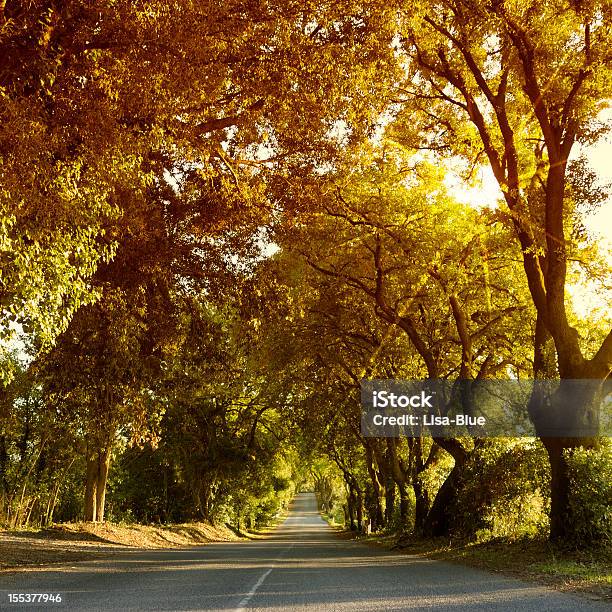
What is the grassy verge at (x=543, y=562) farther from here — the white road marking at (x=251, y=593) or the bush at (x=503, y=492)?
the white road marking at (x=251, y=593)

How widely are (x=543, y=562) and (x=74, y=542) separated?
13797mm

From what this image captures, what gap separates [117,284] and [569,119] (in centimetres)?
1133

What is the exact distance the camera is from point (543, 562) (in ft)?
45.6

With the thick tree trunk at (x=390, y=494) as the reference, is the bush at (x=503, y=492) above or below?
above

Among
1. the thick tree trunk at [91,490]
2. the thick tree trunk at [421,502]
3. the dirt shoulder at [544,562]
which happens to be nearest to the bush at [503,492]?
the dirt shoulder at [544,562]

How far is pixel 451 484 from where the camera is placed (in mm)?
24062

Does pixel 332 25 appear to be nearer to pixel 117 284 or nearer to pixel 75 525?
pixel 117 284

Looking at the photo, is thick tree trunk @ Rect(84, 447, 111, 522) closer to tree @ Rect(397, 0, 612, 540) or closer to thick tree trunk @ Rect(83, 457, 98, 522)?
thick tree trunk @ Rect(83, 457, 98, 522)

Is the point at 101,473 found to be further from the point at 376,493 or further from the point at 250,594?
the point at 376,493

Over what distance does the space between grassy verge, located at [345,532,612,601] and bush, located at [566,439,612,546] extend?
434 mm

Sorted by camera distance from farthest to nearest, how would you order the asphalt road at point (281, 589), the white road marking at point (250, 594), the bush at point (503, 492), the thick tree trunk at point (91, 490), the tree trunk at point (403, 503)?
the tree trunk at point (403, 503) < the thick tree trunk at point (91, 490) < the bush at point (503, 492) < the asphalt road at point (281, 589) < the white road marking at point (250, 594)

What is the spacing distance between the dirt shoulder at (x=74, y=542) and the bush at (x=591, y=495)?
1135cm

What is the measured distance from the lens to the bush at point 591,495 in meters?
14.2

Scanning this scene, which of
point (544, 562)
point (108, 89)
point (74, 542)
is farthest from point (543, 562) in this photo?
point (74, 542)
